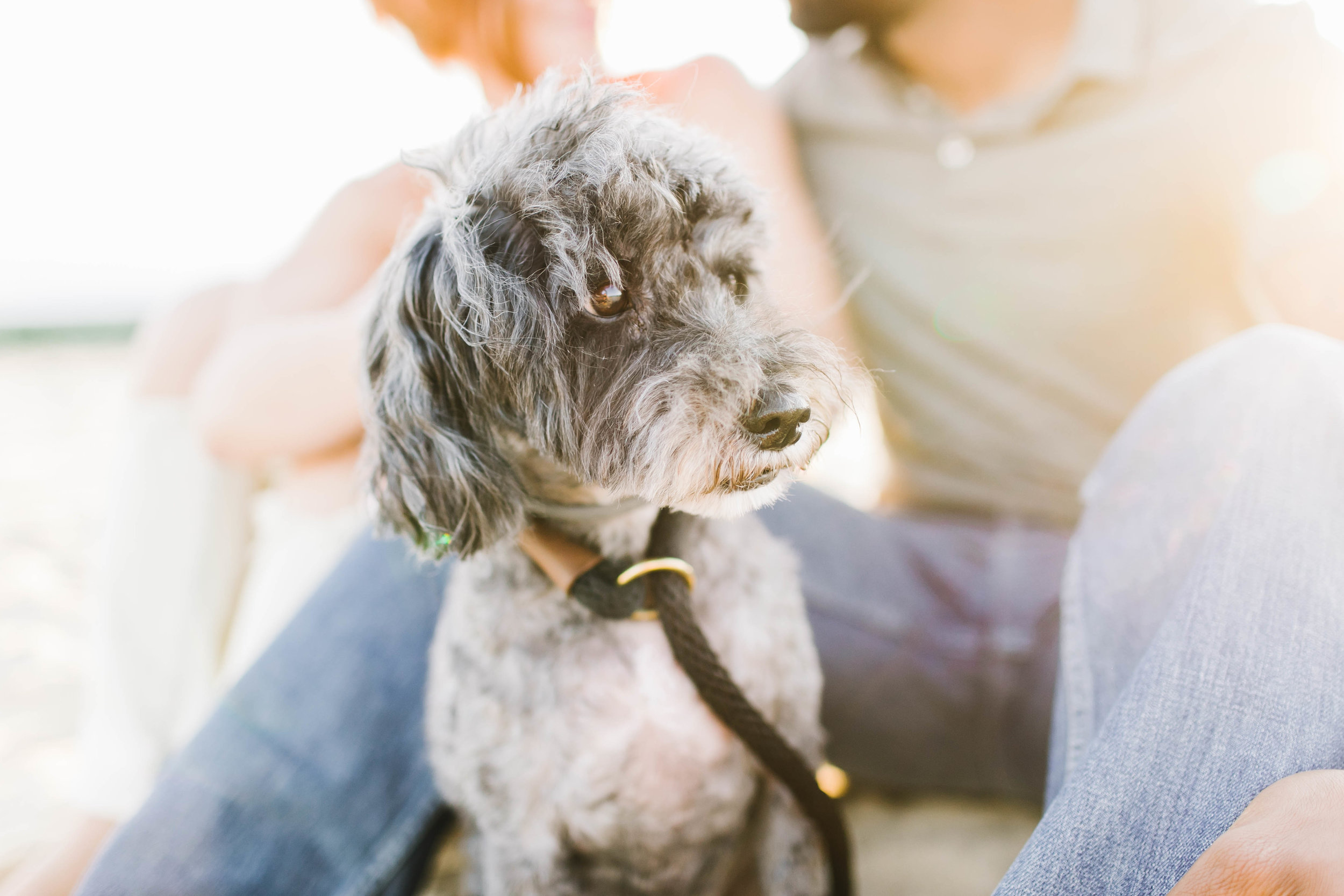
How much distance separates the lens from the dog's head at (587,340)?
1.03 metres

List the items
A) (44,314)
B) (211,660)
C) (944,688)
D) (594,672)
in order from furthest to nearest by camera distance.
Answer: (44,314) → (211,660) → (944,688) → (594,672)

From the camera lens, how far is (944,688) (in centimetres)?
166

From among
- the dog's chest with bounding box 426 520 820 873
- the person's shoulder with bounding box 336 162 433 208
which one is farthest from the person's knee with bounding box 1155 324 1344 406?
the person's shoulder with bounding box 336 162 433 208

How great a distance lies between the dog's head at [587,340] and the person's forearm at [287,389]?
23.9 inches

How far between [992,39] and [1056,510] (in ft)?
4.38

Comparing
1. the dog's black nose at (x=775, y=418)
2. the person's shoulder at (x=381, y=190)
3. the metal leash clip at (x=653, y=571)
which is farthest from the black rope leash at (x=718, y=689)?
the person's shoulder at (x=381, y=190)

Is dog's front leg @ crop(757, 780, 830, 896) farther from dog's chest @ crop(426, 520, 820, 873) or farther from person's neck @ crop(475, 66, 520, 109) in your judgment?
person's neck @ crop(475, 66, 520, 109)

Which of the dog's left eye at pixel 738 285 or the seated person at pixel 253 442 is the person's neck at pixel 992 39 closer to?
the seated person at pixel 253 442

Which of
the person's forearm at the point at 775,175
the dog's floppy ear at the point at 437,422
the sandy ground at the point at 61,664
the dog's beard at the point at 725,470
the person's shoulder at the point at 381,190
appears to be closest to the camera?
the dog's beard at the point at 725,470

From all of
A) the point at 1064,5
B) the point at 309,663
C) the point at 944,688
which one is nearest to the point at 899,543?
the point at 944,688

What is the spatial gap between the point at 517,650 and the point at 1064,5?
7.24ft

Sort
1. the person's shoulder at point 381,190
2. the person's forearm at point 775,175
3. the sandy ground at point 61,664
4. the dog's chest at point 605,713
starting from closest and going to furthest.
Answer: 1. the dog's chest at point 605,713
2. the person's forearm at point 775,175
3. the sandy ground at point 61,664
4. the person's shoulder at point 381,190

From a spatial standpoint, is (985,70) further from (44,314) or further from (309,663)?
(44,314)

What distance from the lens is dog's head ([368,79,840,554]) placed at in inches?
40.6
